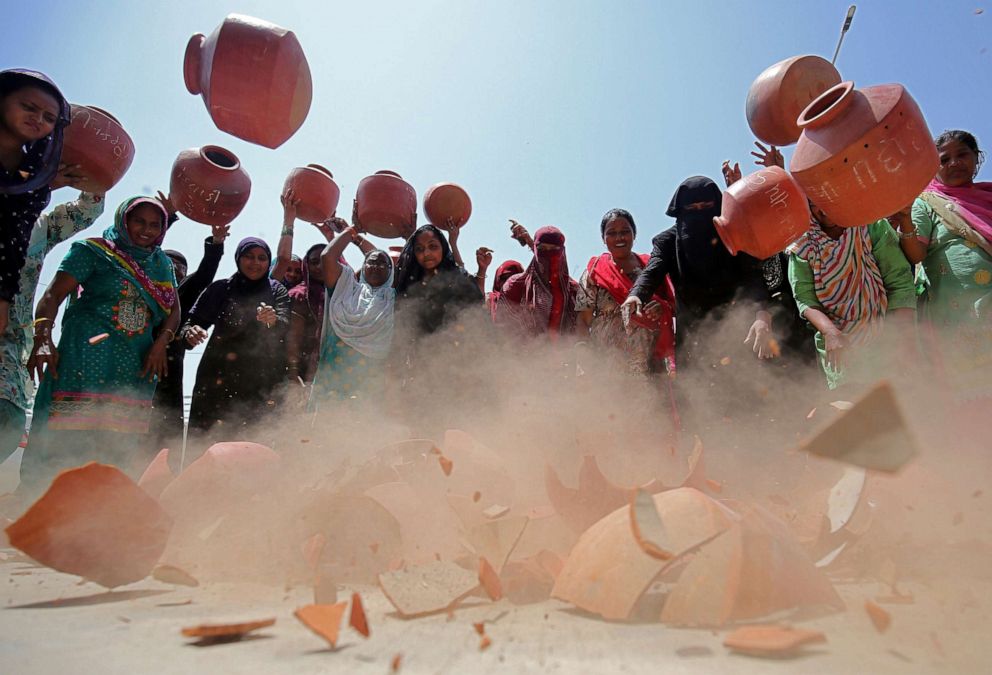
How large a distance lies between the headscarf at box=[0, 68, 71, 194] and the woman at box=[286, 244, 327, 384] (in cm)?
163

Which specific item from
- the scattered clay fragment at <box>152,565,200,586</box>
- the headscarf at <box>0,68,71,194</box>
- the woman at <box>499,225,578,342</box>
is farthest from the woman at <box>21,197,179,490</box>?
the woman at <box>499,225,578,342</box>

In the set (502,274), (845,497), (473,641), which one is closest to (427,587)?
(473,641)

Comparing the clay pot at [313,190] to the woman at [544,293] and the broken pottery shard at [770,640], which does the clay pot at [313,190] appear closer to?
the woman at [544,293]

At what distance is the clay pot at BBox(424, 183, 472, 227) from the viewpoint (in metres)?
4.31

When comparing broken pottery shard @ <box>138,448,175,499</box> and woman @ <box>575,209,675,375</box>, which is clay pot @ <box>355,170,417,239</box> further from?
broken pottery shard @ <box>138,448,175,499</box>

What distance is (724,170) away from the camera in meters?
3.29

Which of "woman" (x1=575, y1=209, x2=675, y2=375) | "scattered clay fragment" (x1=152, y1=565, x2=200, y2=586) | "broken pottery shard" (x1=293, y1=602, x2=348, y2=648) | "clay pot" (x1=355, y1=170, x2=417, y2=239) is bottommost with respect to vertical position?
"scattered clay fragment" (x1=152, y1=565, x2=200, y2=586)

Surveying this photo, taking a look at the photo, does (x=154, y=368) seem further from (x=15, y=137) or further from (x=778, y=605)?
(x=778, y=605)

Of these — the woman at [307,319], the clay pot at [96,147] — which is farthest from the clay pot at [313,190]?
the clay pot at [96,147]

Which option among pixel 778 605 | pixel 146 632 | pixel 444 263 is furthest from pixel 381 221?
pixel 778 605

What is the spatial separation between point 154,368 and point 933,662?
3.50m

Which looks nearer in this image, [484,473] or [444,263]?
[484,473]

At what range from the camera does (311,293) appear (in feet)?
14.4

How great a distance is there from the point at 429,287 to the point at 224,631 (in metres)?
2.84
